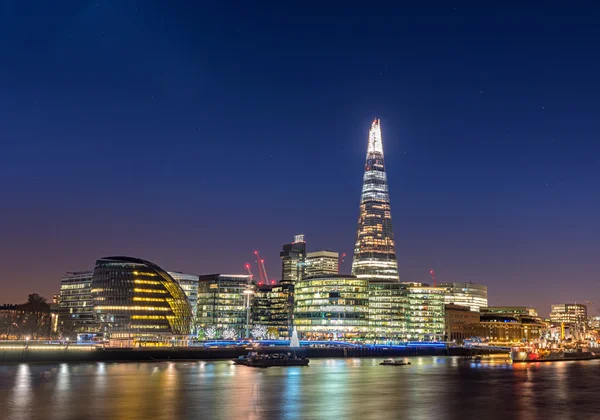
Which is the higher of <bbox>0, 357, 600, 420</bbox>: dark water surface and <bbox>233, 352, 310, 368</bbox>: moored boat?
<bbox>0, 357, 600, 420</bbox>: dark water surface

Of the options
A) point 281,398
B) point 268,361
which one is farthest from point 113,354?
point 281,398

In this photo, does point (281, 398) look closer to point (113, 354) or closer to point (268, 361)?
point (268, 361)

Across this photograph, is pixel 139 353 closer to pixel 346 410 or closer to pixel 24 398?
pixel 24 398

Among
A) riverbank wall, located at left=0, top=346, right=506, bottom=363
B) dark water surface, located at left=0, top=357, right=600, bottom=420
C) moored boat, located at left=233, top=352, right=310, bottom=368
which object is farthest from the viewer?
riverbank wall, located at left=0, top=346, right=506, bottom=363

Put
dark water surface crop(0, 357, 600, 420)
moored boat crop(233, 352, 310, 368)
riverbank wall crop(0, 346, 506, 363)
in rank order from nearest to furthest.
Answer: dark water surface crop(0, 357, 600, 420), moored boat crop(233, 352, 310, 368), riverbank wall crop(0, 346, 506, 363)

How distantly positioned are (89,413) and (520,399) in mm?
48756

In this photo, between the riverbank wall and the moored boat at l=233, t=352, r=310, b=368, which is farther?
the riverbank wall

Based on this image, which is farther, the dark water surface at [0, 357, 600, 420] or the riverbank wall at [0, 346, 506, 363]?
the riverbank wall at [0, 346, 506, 363]

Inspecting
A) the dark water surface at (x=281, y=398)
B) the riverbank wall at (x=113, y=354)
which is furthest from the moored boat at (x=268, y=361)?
the dark water surface at (x=281, y=398)

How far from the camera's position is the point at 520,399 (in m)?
71.1

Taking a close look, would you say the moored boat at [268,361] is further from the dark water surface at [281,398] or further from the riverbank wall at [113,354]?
the dark water surface at [281,398]

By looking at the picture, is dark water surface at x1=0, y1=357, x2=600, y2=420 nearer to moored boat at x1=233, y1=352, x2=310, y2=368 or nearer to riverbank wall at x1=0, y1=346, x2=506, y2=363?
moored boat at x1=233, y1=352, x2=310, y2=368

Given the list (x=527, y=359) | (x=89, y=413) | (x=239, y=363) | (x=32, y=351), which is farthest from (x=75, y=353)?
(x=527, y=359)

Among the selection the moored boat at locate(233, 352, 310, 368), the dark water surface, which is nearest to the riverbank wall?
the moored boat at locate(233, 352, 310, 368)
